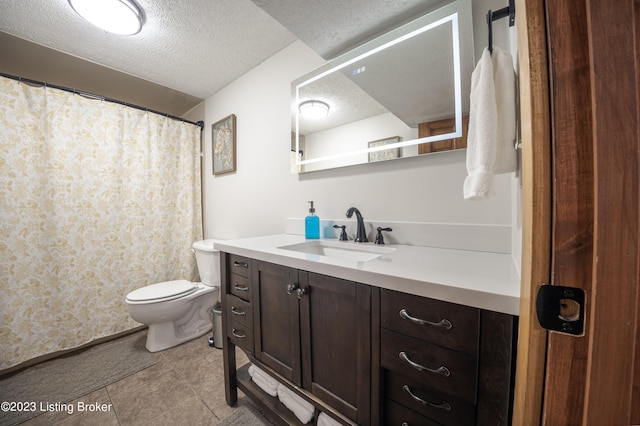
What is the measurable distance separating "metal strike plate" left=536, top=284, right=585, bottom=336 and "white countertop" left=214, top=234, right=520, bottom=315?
0.54 ft

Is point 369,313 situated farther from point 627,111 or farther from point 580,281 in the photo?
point 627,111

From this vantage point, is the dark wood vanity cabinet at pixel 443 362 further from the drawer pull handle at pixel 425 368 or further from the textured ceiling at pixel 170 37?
the textured ceiling at pixel 170 37

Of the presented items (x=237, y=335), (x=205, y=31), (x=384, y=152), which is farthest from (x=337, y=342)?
(x=205, y=31)

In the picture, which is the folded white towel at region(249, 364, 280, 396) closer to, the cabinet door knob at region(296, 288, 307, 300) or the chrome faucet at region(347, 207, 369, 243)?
the cabinet door knob at region(296, 288, 307, 300)

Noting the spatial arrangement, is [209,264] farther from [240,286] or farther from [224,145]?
[224,145]

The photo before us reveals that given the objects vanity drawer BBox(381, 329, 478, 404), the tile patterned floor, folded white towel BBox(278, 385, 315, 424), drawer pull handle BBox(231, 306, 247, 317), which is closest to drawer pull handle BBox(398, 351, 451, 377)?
vanity drawer BBox(381, 329, 478, 404)

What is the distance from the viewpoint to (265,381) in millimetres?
1195

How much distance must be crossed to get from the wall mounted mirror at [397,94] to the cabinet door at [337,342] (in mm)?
750

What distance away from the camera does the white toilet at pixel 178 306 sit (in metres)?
1.62

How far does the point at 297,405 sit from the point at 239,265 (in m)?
0.71

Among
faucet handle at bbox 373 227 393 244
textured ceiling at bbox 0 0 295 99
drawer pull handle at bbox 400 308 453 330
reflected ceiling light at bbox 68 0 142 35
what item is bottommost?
drawer pull handle at bbox 400 308 453 330

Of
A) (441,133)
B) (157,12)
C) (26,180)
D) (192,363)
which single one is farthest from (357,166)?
(26,180)

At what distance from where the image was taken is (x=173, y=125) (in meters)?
2.25

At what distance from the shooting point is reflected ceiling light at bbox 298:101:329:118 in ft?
4.75
